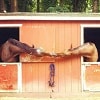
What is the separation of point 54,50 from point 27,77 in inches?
47.7

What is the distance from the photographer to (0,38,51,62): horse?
1447 cm

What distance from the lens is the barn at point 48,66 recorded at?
1463cm

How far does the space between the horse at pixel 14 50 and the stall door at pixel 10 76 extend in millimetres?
345

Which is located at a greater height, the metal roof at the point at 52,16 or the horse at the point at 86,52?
the metal roof at the point at 52,16

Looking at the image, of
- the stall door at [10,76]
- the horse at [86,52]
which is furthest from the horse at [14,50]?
the horse at [86,52]

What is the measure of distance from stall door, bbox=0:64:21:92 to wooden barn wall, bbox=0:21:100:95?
0.19 meters

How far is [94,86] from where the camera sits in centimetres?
1466

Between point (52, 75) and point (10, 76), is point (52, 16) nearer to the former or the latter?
point (52, 75)

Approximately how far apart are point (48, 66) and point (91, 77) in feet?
4.60

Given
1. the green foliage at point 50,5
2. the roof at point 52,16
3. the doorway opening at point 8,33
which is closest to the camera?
the roof at point 52,16

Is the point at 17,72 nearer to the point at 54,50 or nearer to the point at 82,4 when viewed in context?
the point at 54,50

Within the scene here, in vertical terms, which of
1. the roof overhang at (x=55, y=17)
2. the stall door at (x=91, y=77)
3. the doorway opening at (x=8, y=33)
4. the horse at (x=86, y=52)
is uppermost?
the roof overhang at (x=55, y=17)

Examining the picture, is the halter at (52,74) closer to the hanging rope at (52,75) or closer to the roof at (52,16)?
the hanging rope at (52,75)

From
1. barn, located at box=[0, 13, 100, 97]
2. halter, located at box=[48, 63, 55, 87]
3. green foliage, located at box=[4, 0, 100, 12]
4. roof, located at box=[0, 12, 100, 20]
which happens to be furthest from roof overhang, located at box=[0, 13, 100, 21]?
green foliage, located at box=[4, 0, 100, 12]
